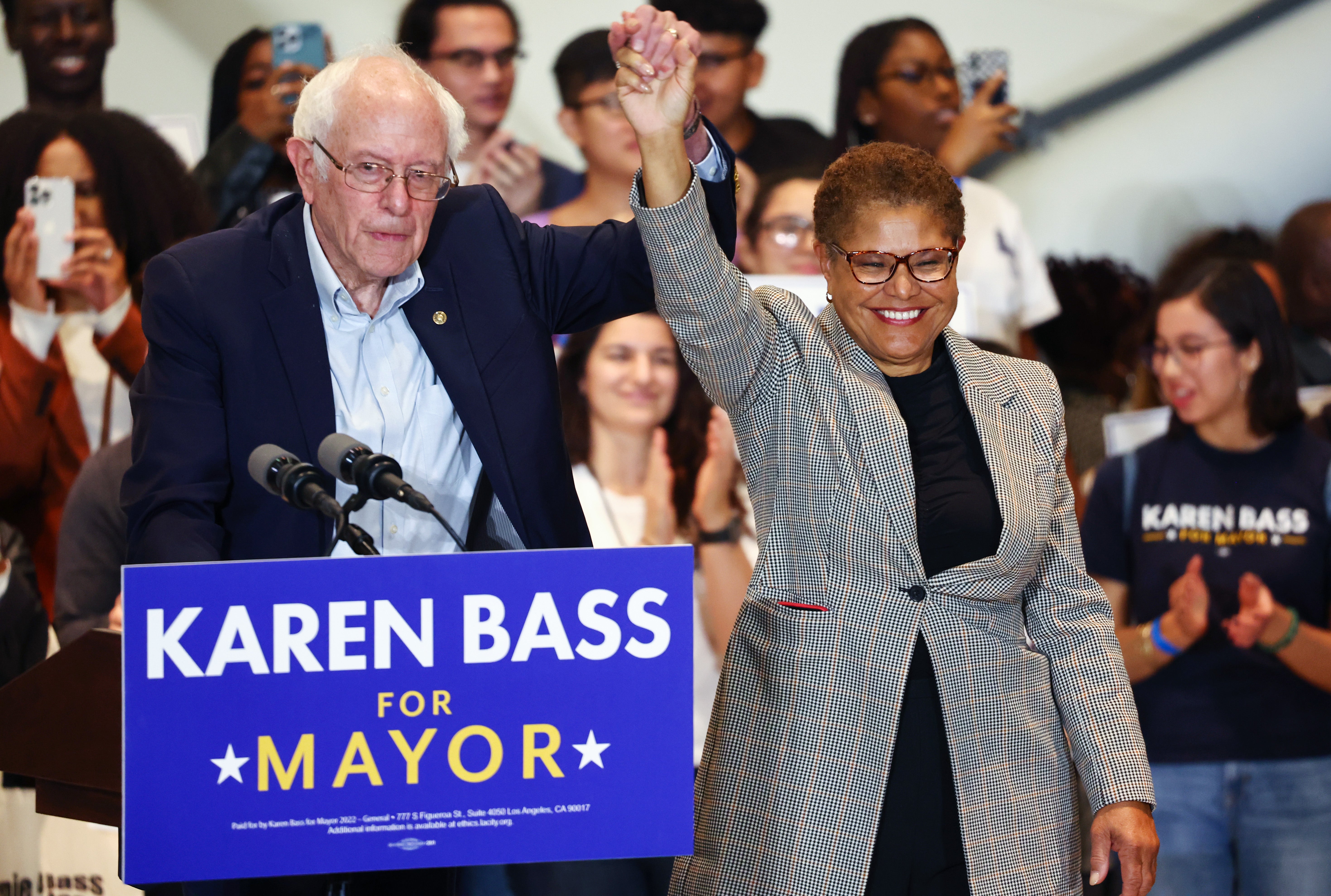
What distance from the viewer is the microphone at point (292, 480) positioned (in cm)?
157

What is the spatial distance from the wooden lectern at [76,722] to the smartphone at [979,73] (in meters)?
4.31

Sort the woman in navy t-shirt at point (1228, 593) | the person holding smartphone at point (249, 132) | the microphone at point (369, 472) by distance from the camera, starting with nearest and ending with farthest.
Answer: the microphone at point (369, 472) < the woman in navy t-shirt at point (1228, 593) < the person holding smartphone at point (249, 132)

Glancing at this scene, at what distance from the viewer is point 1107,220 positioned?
5773 mm

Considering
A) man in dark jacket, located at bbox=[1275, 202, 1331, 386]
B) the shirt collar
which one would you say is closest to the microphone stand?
the shirt collar

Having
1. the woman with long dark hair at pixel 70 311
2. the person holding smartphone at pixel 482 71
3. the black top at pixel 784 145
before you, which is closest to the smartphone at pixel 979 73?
the black top at pixel 784 145

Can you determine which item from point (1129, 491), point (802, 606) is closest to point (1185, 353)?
point (1129, 491)

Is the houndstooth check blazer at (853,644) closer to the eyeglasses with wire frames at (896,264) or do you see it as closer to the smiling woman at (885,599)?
the smiling woman at (885,599)

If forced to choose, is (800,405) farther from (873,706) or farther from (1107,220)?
(1107,220)

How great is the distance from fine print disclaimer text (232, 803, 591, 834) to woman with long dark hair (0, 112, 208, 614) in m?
3.28

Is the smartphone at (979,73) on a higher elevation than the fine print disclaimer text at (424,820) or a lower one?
higher

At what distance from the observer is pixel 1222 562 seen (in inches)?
143

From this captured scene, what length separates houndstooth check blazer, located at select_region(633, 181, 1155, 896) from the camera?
1921mm

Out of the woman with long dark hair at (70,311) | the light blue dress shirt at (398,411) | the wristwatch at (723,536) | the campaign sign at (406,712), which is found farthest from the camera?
the woman with long dark hair at (70,311)

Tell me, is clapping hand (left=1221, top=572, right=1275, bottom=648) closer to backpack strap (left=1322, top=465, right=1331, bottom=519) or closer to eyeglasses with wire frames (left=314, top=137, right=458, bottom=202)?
backpack strap (left=1322, top=465, right=1331, bottom=519)
